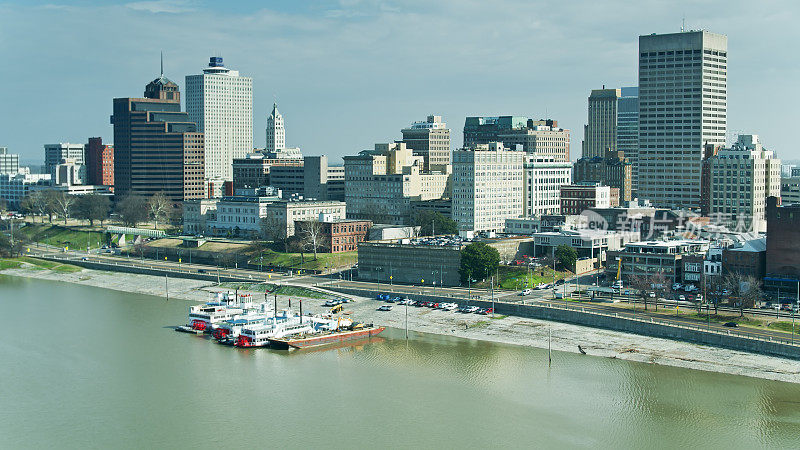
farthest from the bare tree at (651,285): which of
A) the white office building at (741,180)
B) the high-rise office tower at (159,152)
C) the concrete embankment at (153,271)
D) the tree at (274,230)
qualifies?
the high-rise office tower at (159,152)

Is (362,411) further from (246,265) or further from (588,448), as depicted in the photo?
(246,265)

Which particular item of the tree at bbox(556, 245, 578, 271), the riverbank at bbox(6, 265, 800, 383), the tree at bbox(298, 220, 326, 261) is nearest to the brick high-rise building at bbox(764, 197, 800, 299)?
the riverbank at bbox(6, 265, 800, 383)

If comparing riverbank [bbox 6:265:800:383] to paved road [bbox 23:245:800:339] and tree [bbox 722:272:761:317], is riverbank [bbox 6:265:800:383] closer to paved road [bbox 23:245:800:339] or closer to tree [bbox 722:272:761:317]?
paved road [bbox 23:245:800:339]

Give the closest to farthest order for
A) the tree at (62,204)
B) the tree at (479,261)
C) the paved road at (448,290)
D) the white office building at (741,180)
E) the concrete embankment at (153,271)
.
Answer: the paved road at (448,290) < the tree at (479,261) < the concrete embankment at (153,271) < the white office building at (741,180) < the tree at (62,204)

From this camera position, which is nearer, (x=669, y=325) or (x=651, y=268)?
(x=669, y=325)

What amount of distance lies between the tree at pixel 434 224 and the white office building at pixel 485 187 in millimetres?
2041

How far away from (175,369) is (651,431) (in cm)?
3312

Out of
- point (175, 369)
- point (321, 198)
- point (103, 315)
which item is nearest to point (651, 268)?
point (175, 369)

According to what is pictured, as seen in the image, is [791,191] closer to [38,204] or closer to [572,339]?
[572,339]

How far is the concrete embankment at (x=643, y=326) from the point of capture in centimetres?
6862

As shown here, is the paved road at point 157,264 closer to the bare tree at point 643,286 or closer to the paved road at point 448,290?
the paved road at point 448,290

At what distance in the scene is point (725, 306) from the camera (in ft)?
265

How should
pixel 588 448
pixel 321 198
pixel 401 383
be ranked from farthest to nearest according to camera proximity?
1. pixel 321 198
2. pixel 401 383
3. pixel 588 448

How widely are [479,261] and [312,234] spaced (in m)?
26.9
